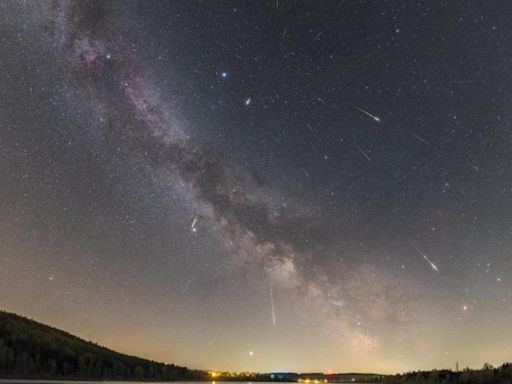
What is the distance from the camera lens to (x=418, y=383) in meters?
90.0

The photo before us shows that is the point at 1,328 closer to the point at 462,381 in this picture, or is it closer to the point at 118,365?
the point at 118,365

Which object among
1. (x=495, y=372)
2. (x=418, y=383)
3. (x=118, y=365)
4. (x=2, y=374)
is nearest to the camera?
(x=495, y=372)

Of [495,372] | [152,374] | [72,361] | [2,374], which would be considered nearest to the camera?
[495,372]

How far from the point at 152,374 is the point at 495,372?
98912 mm

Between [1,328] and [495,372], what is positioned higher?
[1,328]

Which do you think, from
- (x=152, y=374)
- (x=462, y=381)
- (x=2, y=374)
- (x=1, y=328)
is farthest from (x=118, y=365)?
(x=462, y=381)

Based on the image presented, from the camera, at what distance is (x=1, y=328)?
106 metres

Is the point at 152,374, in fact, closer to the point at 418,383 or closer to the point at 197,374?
the point at 197,374

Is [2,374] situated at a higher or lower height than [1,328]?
lower

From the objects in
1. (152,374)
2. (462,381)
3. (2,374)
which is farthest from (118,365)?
(462,381)

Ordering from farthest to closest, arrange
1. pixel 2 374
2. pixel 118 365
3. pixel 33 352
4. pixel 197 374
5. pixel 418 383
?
pixel 197 374
pixel 118 365
pixel 33 352
pixel 418 383
pixel 2 374

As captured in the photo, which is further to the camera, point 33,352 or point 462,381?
point 33,352

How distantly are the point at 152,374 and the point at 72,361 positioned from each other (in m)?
36.7

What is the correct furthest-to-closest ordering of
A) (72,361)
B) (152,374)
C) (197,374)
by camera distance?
(197,374) → (152,374) → (72,361)
